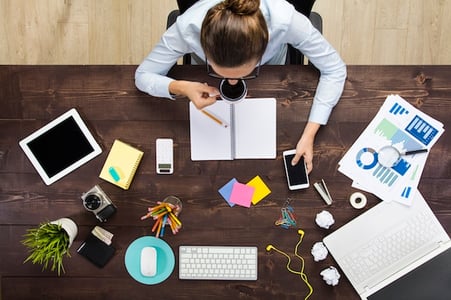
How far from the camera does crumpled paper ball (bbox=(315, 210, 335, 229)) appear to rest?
1.43m

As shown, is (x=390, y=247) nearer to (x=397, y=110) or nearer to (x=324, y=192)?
(x=324, y=192)

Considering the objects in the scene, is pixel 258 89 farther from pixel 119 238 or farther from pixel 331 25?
pixel 331 25

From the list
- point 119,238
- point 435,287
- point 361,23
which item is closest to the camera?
point 435,287

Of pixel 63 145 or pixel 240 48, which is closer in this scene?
pixel 240 48

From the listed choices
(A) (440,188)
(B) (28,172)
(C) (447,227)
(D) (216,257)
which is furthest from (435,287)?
(B) (28,172)

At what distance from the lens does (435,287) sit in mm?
1389

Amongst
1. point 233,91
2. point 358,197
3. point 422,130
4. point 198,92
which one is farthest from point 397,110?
point 198,92

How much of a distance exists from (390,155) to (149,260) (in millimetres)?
808

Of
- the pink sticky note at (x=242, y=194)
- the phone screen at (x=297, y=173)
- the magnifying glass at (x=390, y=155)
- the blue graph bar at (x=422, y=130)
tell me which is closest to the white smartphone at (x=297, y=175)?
the phone screen at (x=297, y=173)

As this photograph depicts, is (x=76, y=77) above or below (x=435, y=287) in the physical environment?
above

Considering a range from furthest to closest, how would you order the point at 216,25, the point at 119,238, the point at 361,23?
1. the point at 361,23
2. the point at 119,238
3. the point at 216,25

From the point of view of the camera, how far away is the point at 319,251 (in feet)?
4.72

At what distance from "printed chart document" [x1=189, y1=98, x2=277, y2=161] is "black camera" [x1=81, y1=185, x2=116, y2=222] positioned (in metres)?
0.35

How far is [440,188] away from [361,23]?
945mm
